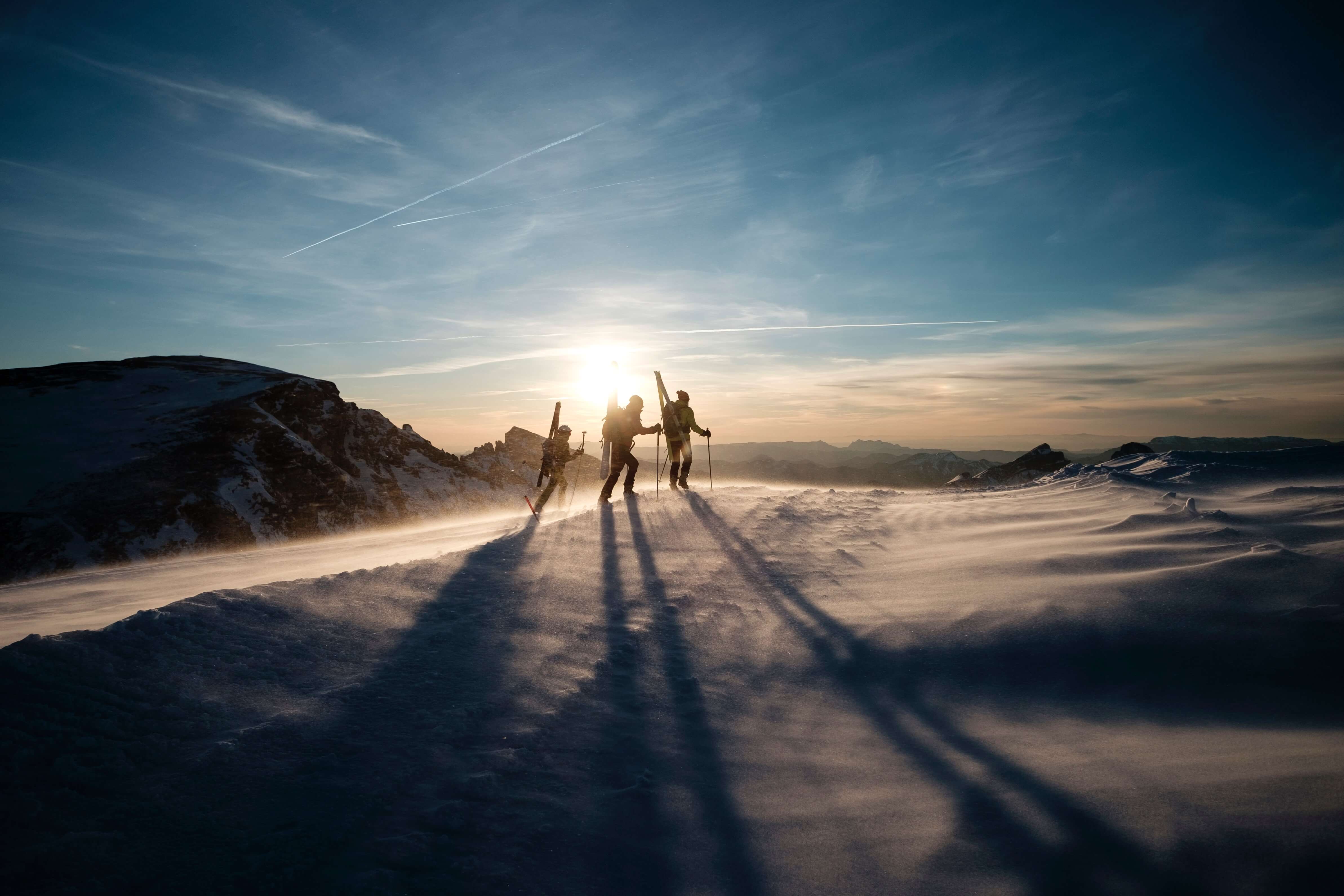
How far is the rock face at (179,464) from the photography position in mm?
13711

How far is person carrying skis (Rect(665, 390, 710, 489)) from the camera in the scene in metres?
14.0

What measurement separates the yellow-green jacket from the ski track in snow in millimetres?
8748

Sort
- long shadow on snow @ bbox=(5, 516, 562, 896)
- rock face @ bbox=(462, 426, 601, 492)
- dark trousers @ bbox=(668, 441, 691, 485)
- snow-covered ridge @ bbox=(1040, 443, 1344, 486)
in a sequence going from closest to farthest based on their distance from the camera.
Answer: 1. long shadow on snow @ bbox=(5, 516, 562, 896)
2. snow-covered ridge @ bbox=(1040, 443, 1344, 486)
3. dark trousers @ bbox=(668, 441, 691, 485)
4. rock face @ bbox=(462, 426, 601, 492)

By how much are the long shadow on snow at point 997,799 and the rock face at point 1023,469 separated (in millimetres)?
23455

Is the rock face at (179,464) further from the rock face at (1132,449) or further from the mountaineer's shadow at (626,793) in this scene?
the rock face at (1132,449)

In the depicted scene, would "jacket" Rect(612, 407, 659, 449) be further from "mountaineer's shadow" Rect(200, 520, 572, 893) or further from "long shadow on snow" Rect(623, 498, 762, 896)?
"mountaineer's shadow" Rect(200, 520, 572, 893)

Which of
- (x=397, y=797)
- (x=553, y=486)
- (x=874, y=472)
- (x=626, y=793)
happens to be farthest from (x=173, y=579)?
(x=874, y=472)

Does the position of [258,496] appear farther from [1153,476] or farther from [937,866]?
[1153,476]

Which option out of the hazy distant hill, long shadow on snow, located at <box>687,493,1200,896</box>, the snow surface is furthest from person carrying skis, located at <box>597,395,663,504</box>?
the hazy distant hill

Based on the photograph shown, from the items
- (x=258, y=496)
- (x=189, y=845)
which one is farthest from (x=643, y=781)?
(x=258, y=496)

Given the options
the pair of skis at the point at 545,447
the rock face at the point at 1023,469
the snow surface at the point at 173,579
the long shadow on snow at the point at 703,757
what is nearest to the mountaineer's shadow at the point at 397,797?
the long shadow on snow at the point at 703,757

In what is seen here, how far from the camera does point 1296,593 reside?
4020 millimetres

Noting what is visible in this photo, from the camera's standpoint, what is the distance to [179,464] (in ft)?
52.8

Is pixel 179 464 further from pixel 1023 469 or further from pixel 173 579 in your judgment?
pixel 1023 469
